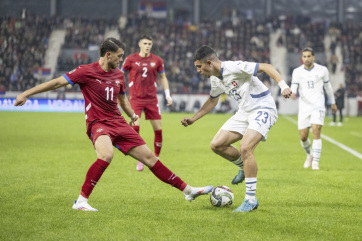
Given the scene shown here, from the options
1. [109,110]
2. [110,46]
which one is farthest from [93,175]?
[110,46]

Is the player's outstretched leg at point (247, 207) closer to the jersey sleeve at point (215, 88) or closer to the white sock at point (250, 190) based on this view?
the white sock at point (250, 190)

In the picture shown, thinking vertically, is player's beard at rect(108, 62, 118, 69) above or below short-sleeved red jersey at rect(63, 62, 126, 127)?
above

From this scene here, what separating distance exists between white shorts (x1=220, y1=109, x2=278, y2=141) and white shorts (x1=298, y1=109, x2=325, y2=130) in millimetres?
4045

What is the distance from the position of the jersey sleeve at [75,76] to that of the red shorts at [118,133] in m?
0.57

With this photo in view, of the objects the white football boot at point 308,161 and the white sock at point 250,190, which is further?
the white football boot at point 308,161

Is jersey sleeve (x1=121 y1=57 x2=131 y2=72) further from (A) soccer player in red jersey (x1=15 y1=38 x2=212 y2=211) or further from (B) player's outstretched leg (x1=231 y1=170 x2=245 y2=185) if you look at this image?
(A) soccer player in red jersey (x1=15 y1=38 x2=212 y2=211)

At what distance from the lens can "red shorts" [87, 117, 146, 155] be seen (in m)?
6.78

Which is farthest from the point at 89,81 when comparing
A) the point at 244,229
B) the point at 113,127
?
the point at 244,229

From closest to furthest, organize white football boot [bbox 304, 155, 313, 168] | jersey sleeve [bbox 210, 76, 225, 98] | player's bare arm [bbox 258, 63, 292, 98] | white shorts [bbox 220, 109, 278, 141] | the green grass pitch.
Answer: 1. the green grass pitch
2. player's bare arm [bbox 258, 63, 292, 98]
3. white shorts [bbox 220, 109, 278, 141]
4. jersey sleeve [bbox 210, 76, 225, 98]
5. white football boot [bbox 304, 155, 313, 168]

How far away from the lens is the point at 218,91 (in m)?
7.50

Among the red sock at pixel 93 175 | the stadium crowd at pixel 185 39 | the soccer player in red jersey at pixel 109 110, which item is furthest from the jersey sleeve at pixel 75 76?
the stadium crowd at pixel 185 39

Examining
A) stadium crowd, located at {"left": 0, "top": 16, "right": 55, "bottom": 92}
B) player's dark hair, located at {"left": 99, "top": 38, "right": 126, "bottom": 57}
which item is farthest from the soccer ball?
stadium crowd, located at {"left": 0, "top": 16, "right": 55, "bottom": 92}

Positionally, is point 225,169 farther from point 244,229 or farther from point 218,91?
point 244,229

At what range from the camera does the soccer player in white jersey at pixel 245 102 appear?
267 inches
